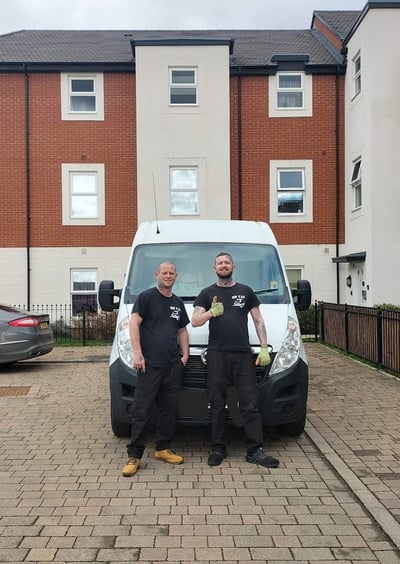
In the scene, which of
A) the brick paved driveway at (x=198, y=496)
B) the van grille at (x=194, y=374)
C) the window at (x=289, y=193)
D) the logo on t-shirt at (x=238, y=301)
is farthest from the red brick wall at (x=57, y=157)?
the logo on t-shirt at (x=238, y=301)

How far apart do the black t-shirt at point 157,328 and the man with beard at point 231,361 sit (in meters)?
0.24

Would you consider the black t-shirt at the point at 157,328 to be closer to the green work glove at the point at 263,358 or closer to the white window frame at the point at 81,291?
the green work glove at the point at 263,358

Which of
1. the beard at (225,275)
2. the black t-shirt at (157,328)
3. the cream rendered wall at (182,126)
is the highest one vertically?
the cream rendered wall at (182,126)

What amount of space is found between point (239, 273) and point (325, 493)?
106 inches

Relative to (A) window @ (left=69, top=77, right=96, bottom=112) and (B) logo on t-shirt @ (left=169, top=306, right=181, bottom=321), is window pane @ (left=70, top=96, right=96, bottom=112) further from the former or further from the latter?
(B) logo on t-shirt @ (left=169, top=306, right=181, bottom=321)

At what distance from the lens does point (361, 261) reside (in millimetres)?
16828

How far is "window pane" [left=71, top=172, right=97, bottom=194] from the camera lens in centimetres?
1906

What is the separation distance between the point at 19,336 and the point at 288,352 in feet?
22.7

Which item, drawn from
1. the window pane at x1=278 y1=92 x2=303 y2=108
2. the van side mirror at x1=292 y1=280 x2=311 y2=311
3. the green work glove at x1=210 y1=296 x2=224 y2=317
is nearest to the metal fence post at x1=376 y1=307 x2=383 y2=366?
the van side mirror at x1=292 y1=280 x2=311 y2=311

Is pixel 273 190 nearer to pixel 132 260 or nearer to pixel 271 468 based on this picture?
pixel 132 260

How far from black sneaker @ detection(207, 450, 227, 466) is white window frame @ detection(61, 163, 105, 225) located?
1429 cm

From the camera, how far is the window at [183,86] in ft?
60.6

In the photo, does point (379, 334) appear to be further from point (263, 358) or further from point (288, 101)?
point (288, 101)

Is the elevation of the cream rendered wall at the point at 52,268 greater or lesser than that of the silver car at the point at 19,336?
greater
